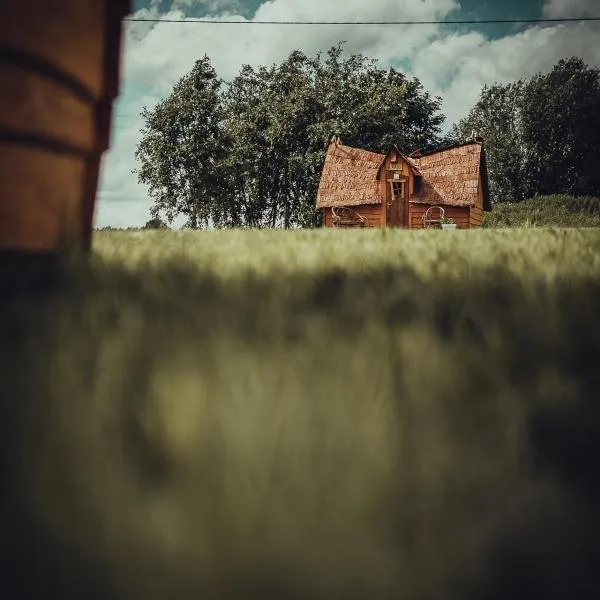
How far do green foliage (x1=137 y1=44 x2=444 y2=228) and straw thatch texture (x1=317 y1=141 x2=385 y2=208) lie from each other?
4.70m

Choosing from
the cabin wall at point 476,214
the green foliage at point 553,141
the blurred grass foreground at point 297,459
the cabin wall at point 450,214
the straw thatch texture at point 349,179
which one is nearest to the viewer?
the blurred grass foreground at point 297,459

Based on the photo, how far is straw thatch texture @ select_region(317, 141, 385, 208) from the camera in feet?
73.7

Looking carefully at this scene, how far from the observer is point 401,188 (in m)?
22.0

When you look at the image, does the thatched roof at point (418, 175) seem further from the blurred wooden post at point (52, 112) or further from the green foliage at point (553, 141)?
the green foliage at point (553, 141)

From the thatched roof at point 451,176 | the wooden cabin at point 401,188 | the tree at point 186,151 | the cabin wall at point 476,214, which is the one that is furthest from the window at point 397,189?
the tree at point 186,151

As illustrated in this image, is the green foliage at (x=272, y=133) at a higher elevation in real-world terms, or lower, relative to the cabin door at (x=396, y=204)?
higher

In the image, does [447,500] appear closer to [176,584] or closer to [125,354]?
[176,584]

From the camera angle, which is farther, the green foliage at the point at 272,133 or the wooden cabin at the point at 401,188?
the green foliage at the point at 272,133

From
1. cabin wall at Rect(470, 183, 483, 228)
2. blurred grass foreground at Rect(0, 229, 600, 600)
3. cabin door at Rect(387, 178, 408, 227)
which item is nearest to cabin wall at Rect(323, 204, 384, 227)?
cabin door at Rect(387, 178, 408, 227)

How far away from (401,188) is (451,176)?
2.28m

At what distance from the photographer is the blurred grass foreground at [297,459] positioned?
0.42 m

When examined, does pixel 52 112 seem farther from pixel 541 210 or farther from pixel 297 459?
pixel 541 210

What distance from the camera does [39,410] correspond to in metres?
0.64

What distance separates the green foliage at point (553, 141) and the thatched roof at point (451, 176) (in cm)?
2158
